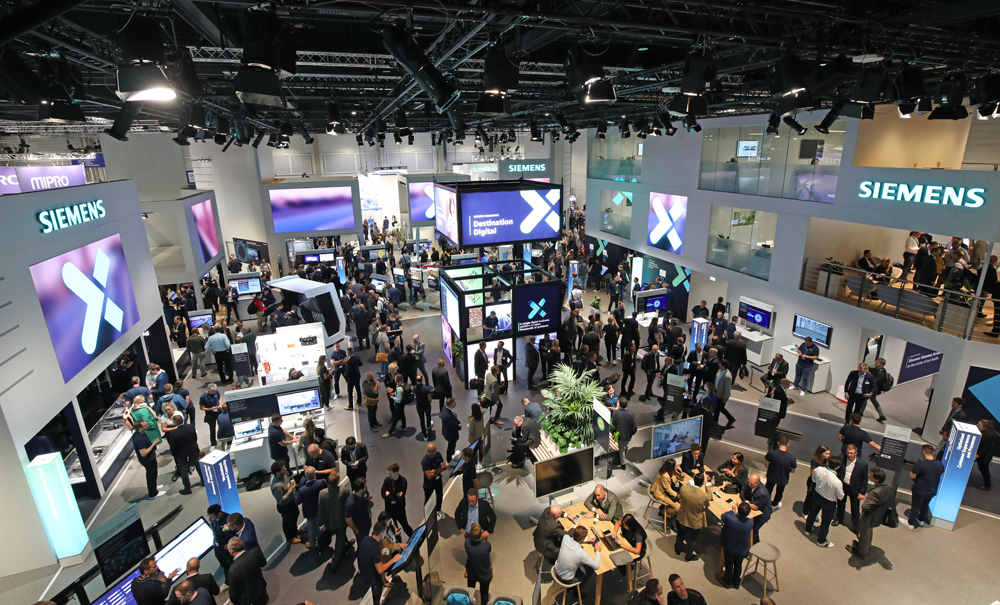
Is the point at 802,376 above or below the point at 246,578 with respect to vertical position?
below

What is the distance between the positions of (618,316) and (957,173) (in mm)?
6375

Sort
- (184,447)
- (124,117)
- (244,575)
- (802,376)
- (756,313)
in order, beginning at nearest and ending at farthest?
(244,575) → (184,447) → (124,117) → (802,376) → (756,313)

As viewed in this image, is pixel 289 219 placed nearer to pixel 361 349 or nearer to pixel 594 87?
pixel 361 349

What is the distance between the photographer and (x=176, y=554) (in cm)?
489

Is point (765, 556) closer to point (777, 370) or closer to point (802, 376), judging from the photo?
point (777, 370)

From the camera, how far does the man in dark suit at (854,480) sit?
614 centimetres

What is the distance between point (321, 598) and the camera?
5508mm

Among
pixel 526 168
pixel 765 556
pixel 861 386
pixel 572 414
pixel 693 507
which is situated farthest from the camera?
pixel 526 168

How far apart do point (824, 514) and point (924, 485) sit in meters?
1.45

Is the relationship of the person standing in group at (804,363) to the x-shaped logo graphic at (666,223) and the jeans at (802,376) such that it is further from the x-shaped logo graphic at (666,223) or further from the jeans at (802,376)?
the x-shaped logo graphic at (666,223)

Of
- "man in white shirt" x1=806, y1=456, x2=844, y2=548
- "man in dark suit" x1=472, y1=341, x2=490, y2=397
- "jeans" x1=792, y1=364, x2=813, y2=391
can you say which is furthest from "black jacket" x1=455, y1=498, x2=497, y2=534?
"jeans" x1=792, y1=364, x2=813, y2=391

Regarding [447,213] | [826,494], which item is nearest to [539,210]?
[447,213]

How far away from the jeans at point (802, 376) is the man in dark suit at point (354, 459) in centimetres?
866

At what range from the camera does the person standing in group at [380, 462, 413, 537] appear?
6.01 meters
